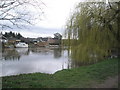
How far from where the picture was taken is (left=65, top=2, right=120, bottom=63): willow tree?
268 centimetres

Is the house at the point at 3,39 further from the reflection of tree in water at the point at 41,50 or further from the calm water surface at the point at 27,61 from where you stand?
the reflection of tree in water at the point at 41,50

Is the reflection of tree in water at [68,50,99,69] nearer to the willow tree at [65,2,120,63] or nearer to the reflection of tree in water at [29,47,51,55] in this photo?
the willow tree at [65,2,120,63]

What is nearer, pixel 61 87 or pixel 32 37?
pixel 61 87

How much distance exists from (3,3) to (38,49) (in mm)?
884

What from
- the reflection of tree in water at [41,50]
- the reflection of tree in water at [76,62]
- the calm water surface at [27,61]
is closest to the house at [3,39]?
the calm water surface at [27,61]

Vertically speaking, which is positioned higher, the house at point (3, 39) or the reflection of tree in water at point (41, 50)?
the house at point (3, 39)

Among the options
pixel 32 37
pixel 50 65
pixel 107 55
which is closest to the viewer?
pixel 32 37

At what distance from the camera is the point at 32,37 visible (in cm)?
180

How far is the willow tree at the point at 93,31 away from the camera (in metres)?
2.68

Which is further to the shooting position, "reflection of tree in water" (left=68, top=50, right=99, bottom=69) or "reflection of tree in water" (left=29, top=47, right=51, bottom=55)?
"reflection of tree in water" (left=68, top=50, right=99, bottom=69)

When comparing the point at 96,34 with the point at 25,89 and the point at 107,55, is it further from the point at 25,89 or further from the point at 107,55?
the point at 25,89

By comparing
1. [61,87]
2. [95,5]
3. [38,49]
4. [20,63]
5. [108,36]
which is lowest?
[61,87]

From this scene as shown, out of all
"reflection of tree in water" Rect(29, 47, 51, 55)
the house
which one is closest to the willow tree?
"reflection of tree in water" Rect(29, 47, 51, 55)

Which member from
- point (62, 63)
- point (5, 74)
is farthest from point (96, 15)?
point (5, 74)
